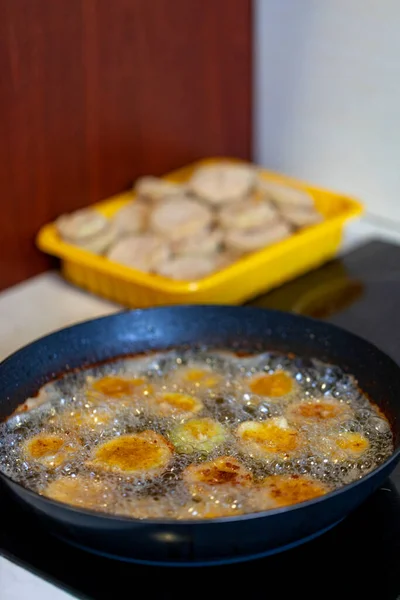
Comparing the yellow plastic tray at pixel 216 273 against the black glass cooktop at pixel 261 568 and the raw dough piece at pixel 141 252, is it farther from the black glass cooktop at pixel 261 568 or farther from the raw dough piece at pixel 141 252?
the black glass cooktop at pixel 261 568

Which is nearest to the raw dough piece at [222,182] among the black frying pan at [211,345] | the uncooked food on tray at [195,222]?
the uncooked food on tray at [195,222]

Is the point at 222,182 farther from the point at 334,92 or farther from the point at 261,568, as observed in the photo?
the point at 261,568

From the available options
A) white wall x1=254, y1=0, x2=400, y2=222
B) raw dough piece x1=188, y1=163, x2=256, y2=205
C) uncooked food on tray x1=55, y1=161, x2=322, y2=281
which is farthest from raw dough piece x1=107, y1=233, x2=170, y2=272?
white wall x1=254, y1=0, x2=400, y2=222

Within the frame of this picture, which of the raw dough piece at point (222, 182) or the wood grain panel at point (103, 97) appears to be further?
the raw dough piece at point (222, 182)

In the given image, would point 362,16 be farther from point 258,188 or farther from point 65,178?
point 65,178

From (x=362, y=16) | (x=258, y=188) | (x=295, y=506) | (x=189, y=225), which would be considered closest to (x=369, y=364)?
(x=295, y=506)

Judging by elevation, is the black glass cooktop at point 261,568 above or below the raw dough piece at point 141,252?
below
